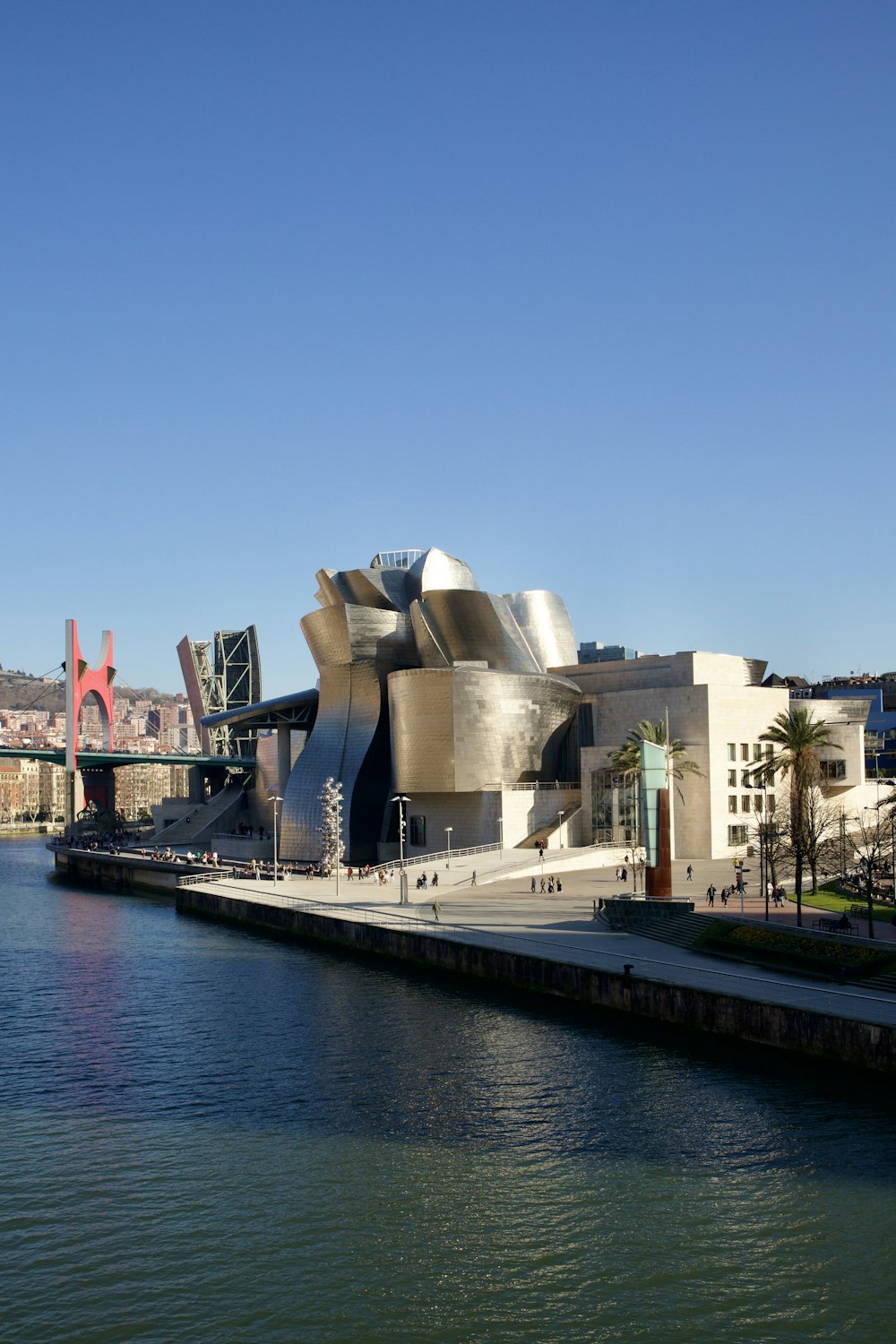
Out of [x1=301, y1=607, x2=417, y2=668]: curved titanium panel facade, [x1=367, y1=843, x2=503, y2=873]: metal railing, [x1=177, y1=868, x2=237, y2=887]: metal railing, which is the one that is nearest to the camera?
[x1=367, y1=843, x2=503, y2=873]: metal railing

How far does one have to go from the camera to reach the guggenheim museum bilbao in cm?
6462

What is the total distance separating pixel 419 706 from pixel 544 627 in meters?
17.3

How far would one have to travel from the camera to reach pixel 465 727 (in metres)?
66.5

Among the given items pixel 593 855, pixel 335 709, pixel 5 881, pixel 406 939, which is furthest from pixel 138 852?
pixel 406 939

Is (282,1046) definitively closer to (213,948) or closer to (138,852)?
(213,948)

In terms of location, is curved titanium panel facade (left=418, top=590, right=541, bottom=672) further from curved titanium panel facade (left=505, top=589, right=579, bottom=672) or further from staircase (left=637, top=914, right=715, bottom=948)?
staircase (left=637, top=914, right=715, bottom=948)

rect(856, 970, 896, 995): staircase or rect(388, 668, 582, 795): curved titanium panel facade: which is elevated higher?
rect(388, 668, 582, 795): curved titanium panel facade

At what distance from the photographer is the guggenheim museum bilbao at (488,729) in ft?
212

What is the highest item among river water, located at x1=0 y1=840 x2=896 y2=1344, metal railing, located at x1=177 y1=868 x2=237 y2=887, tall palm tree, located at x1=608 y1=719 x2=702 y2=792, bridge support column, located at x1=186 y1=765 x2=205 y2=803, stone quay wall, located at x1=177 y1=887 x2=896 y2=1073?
tall palm tree, located at x1=608 y1=719 x2=702 y2=792

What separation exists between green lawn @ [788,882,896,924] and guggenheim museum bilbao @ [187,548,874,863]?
47.5 ft

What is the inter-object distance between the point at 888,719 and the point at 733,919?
318ft

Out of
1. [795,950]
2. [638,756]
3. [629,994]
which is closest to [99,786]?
[638,756]

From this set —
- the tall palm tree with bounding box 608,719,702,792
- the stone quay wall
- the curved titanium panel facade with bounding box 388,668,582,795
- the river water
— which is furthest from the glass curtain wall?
the river water

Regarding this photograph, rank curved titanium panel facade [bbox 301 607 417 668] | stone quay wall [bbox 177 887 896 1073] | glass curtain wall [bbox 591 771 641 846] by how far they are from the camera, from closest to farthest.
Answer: stone quay wall [bbox 177 887 896 1073] → glass curtain wall [bbox 591 771 641 846] → curved titanium panel facade [bbox 301 607 417 668]
